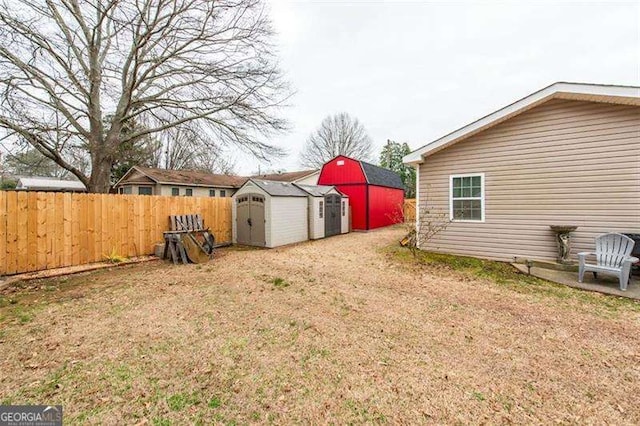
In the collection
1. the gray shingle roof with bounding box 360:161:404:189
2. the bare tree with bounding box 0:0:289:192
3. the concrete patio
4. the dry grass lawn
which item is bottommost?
the dry grass lawn

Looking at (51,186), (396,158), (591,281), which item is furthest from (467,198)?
(51,186)

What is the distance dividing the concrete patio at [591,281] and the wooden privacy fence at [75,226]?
410 inches

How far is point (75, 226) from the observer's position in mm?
7160

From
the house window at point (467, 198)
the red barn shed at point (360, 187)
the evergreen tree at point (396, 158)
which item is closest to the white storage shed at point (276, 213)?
the red barn shed at point (360, 187)

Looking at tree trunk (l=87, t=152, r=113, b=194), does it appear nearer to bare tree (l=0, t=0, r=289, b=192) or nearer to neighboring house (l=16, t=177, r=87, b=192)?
bare tree (l=0, t=0, r=289, b=192)

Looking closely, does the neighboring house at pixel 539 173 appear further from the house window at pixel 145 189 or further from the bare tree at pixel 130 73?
the house window at pixel 145 189

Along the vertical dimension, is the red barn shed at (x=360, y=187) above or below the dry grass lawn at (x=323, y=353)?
above

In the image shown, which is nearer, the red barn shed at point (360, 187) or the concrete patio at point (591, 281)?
the concrete patio at point (591, 281)

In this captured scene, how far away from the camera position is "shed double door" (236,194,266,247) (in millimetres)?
10492

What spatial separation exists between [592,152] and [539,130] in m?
1.17

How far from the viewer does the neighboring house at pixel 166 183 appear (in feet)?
60.1

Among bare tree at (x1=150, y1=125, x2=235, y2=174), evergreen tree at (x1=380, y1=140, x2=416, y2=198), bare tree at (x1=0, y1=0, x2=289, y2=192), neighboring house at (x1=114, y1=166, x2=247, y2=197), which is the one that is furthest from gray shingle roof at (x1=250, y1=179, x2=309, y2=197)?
evergreen tree at (x1=380, y1=140, x2=416, y2=198)

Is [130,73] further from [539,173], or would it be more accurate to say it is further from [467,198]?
[539,173]

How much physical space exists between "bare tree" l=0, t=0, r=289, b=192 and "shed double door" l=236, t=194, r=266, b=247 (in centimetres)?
301
